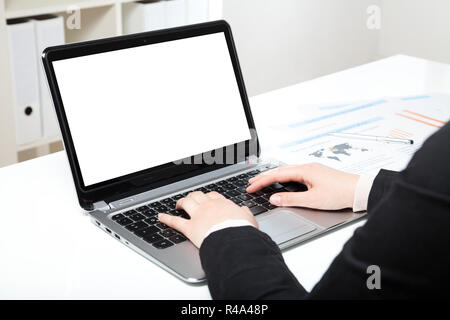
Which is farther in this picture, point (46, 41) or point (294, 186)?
point (46, 41)

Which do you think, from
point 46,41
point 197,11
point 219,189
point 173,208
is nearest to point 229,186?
point 219,189

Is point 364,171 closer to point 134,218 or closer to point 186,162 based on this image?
point 186,162

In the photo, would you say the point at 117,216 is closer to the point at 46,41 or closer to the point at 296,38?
the point at 46,41

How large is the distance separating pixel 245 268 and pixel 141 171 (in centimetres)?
36

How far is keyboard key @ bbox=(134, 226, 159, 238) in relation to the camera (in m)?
0.90

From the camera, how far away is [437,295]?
0.56 metres

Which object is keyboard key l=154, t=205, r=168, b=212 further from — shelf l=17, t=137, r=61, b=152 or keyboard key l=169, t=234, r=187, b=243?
shelf l=17, t=137, r=61, b=152

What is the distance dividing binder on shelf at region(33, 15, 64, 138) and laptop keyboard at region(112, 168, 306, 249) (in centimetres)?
121

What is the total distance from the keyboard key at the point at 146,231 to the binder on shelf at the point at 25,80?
1390 millimetres

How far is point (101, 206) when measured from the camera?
99 centimetres

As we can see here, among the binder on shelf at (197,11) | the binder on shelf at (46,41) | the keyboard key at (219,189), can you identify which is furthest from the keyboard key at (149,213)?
the binder on shelf at (197,11)

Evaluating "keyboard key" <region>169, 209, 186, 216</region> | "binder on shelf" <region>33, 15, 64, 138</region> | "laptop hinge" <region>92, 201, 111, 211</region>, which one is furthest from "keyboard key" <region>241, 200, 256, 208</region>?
"binder on shelf" <region>33, 15, 64, 138</region>

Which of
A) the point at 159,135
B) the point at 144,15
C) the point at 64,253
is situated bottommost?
the point at 64,253
